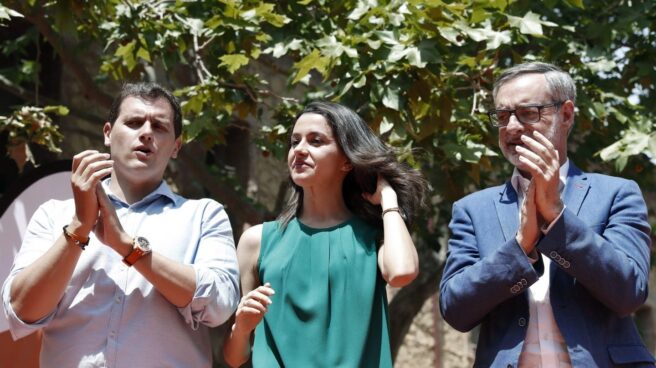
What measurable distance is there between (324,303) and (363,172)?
51cm

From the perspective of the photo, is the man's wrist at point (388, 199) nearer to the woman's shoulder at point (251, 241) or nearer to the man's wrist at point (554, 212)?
the woman's shoulder at point (251, 241)

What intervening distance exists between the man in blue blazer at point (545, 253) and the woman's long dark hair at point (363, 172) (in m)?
0.26

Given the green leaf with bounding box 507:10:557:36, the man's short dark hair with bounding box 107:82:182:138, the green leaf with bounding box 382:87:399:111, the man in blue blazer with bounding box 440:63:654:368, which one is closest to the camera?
the man in blue blazer with bounding box 440:63:654:368

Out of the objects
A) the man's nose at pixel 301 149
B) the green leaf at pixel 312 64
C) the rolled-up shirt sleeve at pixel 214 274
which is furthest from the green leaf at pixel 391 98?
the rolled-up shirt sleeve at pixel 214 274

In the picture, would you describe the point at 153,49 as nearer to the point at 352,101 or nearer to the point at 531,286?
the point at 352,101

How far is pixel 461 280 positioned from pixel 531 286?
244 mm

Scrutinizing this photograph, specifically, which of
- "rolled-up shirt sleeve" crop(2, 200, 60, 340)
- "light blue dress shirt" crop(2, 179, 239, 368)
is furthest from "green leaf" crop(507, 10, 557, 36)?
"rolled-up shirt sleeve" crop(2, 200, 60, 340)

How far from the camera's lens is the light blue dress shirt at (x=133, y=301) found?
373 centimetres

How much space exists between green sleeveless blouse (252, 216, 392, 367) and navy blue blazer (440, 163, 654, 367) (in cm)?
29

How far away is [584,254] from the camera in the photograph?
343 centimetres

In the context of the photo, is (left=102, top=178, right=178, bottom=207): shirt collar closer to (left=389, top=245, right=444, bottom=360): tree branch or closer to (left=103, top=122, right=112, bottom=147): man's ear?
(left=103, top=122, right=112, bottom=147): man's ear

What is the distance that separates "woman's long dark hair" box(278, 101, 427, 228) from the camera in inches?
161

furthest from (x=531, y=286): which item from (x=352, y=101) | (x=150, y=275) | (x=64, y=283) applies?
(x=352, y=101)

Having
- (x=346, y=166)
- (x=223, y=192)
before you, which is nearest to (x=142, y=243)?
(x=346, y=166)
